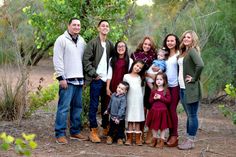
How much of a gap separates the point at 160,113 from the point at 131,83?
0.65 m

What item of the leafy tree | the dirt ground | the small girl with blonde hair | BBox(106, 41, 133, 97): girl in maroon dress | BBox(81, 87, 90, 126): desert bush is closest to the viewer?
the dirt ground

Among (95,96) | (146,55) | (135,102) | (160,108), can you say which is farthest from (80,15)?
(160,108)

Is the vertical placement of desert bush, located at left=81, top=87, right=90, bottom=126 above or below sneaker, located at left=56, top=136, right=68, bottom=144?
above

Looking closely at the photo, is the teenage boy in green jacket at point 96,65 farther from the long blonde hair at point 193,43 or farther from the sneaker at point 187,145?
the sneaker at point 187,145

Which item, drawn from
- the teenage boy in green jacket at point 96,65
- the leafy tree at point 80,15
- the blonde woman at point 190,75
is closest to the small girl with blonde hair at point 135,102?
the teenage boy in green jacket at point 96,65

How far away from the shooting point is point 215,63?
43.6 feet

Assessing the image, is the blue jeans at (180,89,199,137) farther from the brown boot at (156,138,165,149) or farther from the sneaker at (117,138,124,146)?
the sneaker at (117,138,124,146)

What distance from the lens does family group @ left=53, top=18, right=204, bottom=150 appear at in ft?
21.9

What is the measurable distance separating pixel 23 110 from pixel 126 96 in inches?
102

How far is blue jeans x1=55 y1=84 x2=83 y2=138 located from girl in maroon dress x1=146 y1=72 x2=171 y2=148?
44.8 inches

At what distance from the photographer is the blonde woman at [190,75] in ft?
21.7

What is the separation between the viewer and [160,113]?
6801mm

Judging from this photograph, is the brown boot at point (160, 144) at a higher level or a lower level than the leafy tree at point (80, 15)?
lower

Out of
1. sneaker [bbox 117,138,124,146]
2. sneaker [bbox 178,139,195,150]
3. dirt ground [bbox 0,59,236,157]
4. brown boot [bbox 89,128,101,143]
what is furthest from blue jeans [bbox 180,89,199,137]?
brown boot [bbox 89,128,101,143]
